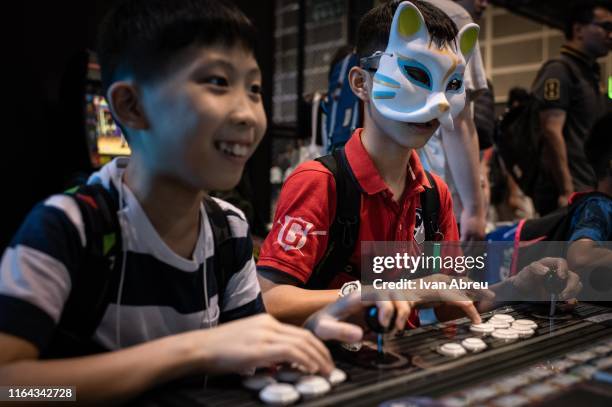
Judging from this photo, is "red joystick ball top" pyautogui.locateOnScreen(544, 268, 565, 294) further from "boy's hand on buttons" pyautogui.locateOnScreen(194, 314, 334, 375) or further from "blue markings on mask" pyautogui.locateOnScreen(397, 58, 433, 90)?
"boy's hand on buttons" pyautogui.locateOnScreen(194, 314, 334, 375)

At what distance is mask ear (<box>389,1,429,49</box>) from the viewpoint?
4.34ft

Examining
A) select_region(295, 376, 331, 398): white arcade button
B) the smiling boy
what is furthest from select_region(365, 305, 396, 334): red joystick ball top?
select_region(295, 376, 331, 398): white arcade button

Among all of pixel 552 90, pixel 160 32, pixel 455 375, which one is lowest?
pixel 455 375

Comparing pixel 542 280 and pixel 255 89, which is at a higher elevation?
pixel 255 89

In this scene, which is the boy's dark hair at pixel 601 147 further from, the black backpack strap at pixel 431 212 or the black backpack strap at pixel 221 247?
the black backpack strap at pixel 221 247

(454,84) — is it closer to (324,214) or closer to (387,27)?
(387,27)

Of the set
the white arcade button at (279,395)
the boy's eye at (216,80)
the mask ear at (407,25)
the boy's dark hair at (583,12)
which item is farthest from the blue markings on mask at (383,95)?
the boy's dark hair at (583,12)

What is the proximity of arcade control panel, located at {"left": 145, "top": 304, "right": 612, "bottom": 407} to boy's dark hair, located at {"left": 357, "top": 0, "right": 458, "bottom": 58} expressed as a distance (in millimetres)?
642

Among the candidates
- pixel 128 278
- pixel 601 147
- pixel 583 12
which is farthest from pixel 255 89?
pixel 583 12

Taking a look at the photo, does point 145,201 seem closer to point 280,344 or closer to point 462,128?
point 280,344

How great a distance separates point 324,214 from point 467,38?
512 millimetres

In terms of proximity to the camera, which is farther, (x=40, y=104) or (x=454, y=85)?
(x=40, y=104)

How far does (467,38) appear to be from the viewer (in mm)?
1414

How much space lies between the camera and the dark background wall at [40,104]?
3.12m
